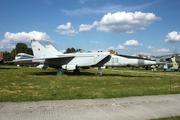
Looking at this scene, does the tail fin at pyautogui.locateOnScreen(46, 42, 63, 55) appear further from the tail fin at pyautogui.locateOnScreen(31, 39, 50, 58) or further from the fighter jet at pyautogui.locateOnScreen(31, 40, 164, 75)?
the fighter jet at pyautogui.locateOnScreen(31, 40, 164, 75)

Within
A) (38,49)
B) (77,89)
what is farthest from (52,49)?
(77,89)

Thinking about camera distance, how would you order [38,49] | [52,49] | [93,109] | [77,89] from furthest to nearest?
[52,49]
[38,49]
[77,89]
[93,109]

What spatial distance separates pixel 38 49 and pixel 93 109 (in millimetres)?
19453

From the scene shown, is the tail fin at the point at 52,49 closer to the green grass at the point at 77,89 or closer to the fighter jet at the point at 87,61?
the fighter jet at the point at 87,61

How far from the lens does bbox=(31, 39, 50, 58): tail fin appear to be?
23.5 meters

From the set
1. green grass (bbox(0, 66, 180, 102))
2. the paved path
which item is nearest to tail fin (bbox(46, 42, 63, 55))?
green grass (bbox(0, 66, 180, 102))

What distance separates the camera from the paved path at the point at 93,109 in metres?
5.02

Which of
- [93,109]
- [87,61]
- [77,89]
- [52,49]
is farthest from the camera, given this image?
[52,49]

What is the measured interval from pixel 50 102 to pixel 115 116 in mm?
2616

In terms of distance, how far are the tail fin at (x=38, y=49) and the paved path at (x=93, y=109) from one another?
1781 cm

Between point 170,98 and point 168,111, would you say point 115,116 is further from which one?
point 170,98

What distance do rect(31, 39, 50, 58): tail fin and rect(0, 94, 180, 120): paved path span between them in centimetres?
1781

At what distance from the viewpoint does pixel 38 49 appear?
23578mm

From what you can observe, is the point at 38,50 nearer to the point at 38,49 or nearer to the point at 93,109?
the point at 38,49
